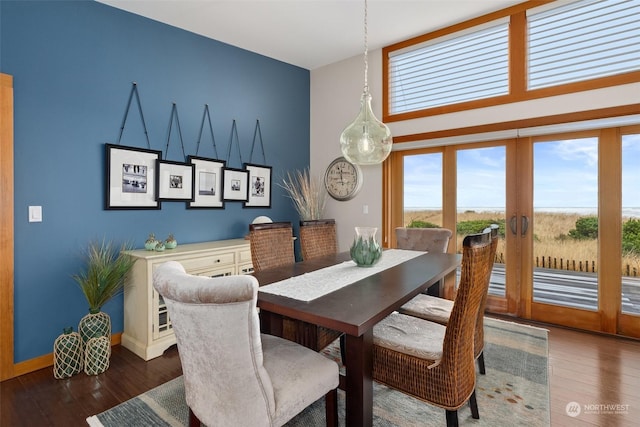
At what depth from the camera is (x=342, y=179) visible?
433cm

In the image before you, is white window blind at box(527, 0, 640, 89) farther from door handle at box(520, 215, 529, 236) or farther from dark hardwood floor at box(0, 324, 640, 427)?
dark hardwood floor at box(0, 324, 640, 427)

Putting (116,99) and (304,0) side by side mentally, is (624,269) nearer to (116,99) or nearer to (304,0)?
(304,0)

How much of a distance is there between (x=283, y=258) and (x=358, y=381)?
1344mm

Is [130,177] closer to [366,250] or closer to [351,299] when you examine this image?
[366,250]

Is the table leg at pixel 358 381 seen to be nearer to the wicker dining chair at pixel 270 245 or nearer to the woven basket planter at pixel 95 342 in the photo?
the wicker dining chair at pixel 270 245

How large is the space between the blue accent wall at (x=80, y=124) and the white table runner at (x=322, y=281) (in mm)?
1910

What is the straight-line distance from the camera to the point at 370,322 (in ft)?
3.99

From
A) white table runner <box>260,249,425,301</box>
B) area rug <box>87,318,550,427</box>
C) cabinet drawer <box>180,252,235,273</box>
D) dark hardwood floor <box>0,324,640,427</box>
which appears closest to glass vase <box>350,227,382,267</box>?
white table runner <box>260,249,425,301</box>

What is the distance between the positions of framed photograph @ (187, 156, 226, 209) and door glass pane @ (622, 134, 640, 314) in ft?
12.8

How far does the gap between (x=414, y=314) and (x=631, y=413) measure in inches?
Result: 50.4

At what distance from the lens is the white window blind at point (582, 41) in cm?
265

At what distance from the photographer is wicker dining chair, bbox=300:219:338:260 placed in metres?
2.80

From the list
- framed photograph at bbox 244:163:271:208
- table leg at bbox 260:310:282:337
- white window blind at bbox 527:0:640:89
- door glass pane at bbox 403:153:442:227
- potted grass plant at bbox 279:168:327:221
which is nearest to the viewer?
→ table leg at bbox 260:310:282:337

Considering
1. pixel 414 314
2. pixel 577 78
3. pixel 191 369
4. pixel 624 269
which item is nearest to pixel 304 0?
pixel 577 78
